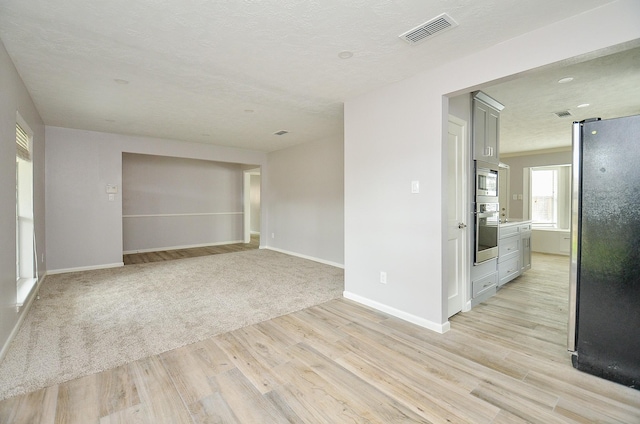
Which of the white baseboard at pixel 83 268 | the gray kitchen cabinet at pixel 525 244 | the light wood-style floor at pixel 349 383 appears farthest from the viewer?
the white baseboard at pixel 83 268

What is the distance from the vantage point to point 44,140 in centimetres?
470

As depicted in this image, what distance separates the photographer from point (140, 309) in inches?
130

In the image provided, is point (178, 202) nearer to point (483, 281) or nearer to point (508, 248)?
point (483, 281)

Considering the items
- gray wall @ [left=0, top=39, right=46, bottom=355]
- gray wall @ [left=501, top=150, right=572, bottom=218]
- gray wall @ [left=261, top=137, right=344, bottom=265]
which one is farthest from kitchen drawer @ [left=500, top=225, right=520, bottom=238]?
gray wall @ [left=0, top=39, right=46, bottom=355]

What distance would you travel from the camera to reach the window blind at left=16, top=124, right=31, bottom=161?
10.3 feet

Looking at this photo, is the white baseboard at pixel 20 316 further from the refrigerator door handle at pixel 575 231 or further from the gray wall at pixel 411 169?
the refrigerator door handle at pixel 575 231

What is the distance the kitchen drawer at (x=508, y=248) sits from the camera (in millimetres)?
3967

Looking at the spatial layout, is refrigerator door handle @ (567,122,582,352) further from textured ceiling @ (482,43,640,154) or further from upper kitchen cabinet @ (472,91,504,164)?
upper kitchen cabinet @ (472,91,504,164)

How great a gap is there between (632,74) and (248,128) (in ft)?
16.1

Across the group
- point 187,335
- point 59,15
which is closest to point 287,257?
point 187,335

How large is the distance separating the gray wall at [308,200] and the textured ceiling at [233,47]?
6.06ft

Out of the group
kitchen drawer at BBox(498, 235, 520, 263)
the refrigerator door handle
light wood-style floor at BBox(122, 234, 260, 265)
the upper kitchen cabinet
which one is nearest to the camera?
the refrigerator door handle

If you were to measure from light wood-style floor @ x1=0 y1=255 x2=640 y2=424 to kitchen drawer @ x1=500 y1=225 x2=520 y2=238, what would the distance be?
149cm

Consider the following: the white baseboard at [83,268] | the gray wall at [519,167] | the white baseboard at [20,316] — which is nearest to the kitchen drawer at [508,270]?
the gray wall at [519,167]
